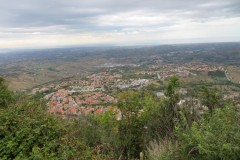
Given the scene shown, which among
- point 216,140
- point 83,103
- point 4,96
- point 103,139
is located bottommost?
point 83,103

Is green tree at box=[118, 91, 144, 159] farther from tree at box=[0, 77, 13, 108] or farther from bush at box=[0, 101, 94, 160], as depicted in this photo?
tree at box=[0, 77, 13, 108]

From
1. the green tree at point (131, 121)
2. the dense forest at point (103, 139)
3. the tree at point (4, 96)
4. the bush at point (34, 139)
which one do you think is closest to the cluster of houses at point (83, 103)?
the green tree at point (131, 121)

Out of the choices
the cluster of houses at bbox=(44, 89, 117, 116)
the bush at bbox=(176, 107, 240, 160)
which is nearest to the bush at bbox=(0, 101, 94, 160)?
the bush at bbox=(176, 107, 240, 160)

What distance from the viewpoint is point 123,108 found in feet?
38.2

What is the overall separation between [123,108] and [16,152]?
22.2ft

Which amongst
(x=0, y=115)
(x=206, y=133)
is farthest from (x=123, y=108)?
(x=206, y=133)

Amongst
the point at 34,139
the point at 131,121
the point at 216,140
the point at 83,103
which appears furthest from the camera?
the point at 83,103

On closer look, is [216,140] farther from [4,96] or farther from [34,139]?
[4,96]

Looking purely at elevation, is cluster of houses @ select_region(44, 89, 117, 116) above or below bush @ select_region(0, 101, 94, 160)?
below

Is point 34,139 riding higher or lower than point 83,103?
higher

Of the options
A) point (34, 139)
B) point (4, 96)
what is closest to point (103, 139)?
point (34, 139)

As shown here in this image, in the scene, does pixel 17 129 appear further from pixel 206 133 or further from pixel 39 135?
pixel 206 133

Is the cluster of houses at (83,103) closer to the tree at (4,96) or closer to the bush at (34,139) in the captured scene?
the tree at (4,96)

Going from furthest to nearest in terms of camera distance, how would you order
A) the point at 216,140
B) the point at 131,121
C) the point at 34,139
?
1. the point at 131,121
2. the point at 34,139
3. the point at 216,140
